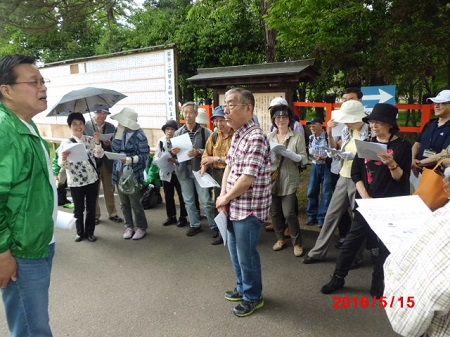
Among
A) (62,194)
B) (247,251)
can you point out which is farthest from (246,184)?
(62,194)

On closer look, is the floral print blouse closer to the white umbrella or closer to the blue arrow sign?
the white umbrella

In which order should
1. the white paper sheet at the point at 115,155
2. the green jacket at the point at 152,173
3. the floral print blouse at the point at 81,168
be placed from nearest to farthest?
the white paper sheet at the point at 115,155
the floral print blouse at the point at 81,168
the green jacket at the point at 152,173

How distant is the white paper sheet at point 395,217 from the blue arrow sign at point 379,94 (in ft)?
11.2

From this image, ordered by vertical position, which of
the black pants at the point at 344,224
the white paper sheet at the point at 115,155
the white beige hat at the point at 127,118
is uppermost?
the white beige hat at the point at 127,118

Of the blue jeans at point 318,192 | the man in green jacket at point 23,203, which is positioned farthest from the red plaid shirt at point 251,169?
the blue jeans at point 318,192

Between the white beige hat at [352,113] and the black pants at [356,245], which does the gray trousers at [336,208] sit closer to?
the black pants at [356,245]

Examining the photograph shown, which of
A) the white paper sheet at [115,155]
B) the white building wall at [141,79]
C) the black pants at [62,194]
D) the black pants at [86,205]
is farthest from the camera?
the white building wall at [141,79]

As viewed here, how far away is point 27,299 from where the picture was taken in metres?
1.76

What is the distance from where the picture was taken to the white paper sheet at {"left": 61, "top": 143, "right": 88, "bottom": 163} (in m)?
4.11

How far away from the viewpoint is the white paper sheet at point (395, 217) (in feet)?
5.87

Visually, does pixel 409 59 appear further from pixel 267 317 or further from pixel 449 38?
pixel 267 317

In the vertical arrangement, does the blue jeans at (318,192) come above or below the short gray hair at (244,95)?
below

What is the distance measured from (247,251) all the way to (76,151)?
8.74 feet

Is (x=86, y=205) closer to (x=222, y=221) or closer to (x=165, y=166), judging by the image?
(x=165, y=166)
